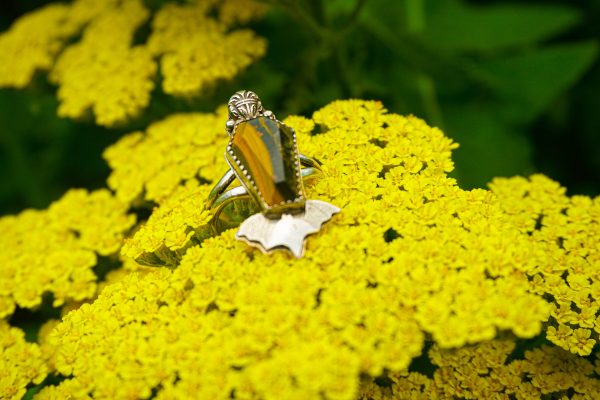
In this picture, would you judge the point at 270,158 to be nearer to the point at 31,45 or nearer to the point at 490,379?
the point at 490,379

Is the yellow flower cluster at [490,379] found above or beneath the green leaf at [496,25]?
beneath

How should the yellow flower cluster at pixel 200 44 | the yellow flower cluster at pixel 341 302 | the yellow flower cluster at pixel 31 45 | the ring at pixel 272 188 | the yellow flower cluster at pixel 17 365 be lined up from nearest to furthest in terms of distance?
the yellow flower cluster at pixel 341 302 < the ring at pixel 272 188 < the yellow flower cluster at pixel 17 365 < the yellow flower cluster at pixel 200 44 < the yellow flower cluster at pixel 31 45

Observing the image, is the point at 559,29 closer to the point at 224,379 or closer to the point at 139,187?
the point at 139,187

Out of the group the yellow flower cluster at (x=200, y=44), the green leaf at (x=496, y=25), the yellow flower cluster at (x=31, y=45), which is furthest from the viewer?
the green leaf at (x=496, y=25)

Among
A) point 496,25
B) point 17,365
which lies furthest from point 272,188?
point 496,25

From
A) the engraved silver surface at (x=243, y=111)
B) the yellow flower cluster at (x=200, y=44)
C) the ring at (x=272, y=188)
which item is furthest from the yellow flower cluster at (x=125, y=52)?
the ring at (x=272, y=188)

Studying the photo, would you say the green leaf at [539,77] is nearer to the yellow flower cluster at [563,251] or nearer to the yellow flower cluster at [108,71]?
the yellow flower cluster at [563,251]

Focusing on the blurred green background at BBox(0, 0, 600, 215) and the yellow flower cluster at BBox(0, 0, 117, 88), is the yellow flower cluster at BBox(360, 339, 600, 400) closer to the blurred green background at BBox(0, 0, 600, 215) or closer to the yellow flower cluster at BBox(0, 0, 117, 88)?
the blurred green background at BBox(0, 0, 600, 215)
